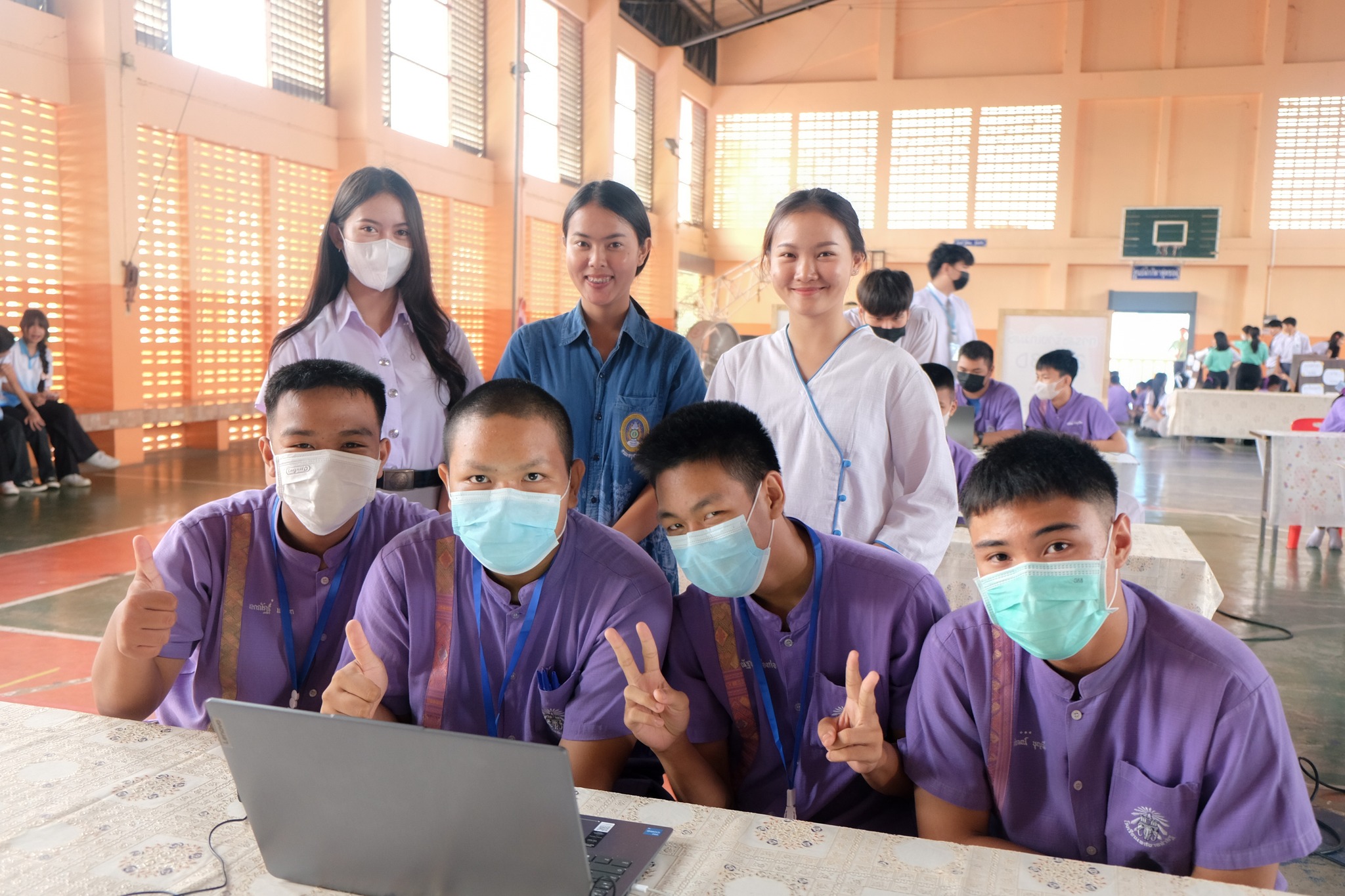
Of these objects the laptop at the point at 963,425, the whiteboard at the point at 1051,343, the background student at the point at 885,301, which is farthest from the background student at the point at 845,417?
the whiteboard at the point at 1051,343

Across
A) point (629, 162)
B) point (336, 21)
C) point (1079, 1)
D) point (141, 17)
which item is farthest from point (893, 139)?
point (141, 17)

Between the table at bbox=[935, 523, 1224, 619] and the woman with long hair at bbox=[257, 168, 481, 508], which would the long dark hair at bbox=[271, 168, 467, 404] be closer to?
the woman with long hair at bbox=[257, 168, 481, 508]

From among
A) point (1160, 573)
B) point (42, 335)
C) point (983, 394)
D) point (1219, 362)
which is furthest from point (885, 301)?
point (1219, 362)

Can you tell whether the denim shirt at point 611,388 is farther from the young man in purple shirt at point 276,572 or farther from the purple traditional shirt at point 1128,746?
the purple traditional shirt at point 1128,746

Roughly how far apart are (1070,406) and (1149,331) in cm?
1459

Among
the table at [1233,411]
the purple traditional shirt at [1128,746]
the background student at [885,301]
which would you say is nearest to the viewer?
the purple traditional shirt at [1128,746]

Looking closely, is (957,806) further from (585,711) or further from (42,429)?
(42,429)

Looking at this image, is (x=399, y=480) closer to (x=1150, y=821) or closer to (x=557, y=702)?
(x=557, y=702)

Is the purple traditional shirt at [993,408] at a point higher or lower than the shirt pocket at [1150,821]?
higher

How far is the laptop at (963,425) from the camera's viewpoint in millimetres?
5605

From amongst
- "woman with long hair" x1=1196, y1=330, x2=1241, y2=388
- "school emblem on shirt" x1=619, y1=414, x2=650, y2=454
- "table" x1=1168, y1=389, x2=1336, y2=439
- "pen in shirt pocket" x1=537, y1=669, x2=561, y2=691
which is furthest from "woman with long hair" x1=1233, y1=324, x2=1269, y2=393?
"pen in shirt pocket" x1=537, y1=669, x2=561, y2=691

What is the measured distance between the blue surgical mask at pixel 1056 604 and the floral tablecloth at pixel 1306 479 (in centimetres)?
609

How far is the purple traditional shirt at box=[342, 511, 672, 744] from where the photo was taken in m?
1.85

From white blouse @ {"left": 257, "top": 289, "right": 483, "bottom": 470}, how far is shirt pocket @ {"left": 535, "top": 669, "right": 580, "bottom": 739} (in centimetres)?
116
